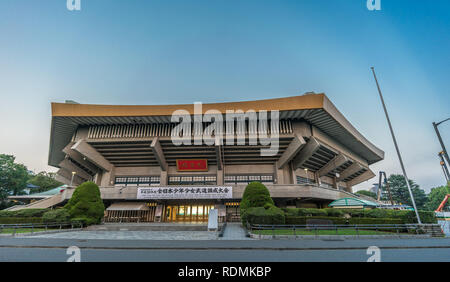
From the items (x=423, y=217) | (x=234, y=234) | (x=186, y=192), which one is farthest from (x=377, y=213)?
(x=186, y=192)

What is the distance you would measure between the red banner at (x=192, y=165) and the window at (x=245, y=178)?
3.67 m

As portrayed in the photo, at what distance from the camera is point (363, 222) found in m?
17.0

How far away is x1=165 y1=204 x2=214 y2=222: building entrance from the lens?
28359mm

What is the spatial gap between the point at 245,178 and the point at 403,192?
63.1 m

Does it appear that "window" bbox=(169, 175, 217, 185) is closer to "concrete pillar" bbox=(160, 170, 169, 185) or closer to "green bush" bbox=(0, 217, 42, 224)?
"concrete pillar" bbox=(160, 170, 169, 185)

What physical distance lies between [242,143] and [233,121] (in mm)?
3140

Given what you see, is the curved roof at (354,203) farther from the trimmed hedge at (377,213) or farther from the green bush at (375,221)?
the green bush at (375,221)

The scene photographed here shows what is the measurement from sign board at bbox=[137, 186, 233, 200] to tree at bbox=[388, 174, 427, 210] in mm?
66208

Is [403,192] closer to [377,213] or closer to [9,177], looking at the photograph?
[377,213]

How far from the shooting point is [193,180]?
101 feet

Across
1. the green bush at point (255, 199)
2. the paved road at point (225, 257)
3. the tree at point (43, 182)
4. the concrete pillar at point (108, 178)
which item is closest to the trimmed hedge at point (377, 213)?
the green bush at point (255, 199)
